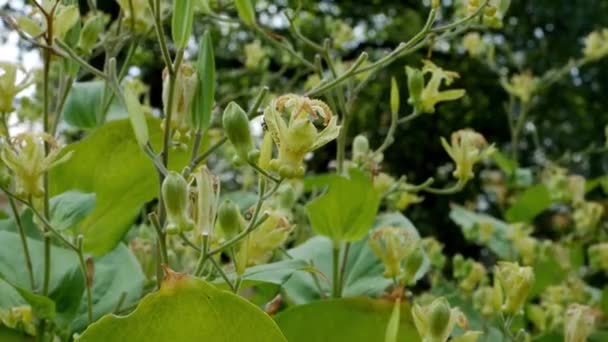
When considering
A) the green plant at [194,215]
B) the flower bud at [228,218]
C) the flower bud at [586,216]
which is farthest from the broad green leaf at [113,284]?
the flower bud at [586,216]

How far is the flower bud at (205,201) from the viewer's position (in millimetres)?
360

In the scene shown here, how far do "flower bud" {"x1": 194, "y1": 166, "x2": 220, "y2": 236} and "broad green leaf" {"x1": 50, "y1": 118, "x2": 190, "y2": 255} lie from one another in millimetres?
122

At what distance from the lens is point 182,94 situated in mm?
398

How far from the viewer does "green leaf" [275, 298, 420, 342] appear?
1.24ft

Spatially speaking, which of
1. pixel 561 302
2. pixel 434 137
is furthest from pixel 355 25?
pixel 561 302

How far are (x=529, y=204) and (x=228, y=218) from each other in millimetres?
739

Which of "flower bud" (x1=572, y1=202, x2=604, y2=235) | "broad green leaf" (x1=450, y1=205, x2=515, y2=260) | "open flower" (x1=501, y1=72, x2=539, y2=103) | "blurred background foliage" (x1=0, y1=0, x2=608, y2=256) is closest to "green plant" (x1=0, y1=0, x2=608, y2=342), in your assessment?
"broad green leaf" (x1=450, y1=205, x2=515, y2=260)

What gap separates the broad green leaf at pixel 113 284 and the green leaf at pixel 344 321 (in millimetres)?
120

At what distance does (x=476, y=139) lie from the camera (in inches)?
23.1

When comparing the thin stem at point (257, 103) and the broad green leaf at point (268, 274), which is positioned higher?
the thin stem at point (257, 103)

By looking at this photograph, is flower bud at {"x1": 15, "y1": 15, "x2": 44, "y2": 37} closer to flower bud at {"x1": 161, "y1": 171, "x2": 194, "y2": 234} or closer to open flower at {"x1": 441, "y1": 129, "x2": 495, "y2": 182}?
flower bud at {"x1": 161, "y1": 171, "x2": 194, "y2": 234}

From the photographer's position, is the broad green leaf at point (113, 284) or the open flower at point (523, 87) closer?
the broad green leaf at point (113, 284)

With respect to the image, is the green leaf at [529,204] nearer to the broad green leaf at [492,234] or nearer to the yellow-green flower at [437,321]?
the broad green leaf at [492,234]

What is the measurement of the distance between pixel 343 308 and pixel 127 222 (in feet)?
0.54
